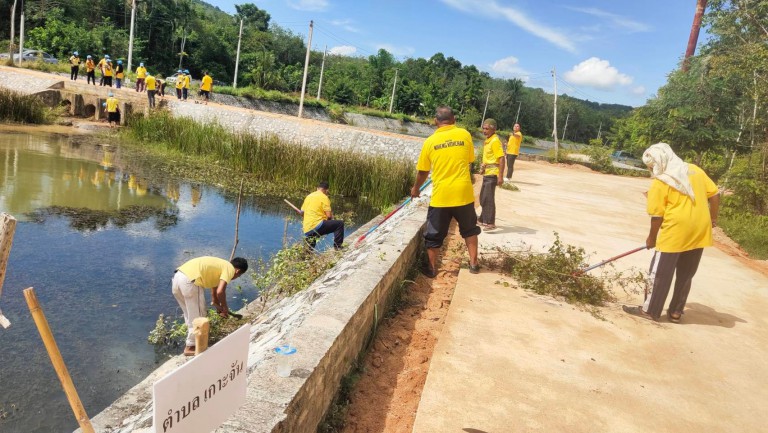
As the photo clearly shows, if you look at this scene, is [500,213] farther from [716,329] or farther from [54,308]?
[54,308]

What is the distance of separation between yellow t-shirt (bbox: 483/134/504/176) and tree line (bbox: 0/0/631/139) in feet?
130

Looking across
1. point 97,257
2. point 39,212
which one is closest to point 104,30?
point 39,212

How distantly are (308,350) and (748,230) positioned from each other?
10030 millimetres

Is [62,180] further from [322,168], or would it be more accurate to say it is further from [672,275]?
[672,275]

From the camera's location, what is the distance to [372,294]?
3.55m

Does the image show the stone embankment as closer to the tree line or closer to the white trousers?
the white trousers

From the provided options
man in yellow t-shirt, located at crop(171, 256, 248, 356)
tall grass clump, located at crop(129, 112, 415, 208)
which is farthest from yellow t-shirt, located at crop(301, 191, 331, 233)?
tall grass clump, located at crop(129, 112, 415, 208)

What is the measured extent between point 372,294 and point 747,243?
8465 millimetres

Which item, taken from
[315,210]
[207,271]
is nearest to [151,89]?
[315,210]

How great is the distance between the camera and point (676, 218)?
407 centimetres

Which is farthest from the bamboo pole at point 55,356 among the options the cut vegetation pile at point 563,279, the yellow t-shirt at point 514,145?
the yellow t-shirt at point 514,145

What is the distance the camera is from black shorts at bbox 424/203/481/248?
4770 mm

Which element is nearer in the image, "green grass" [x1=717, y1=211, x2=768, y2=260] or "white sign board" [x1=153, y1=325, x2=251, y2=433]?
"white sign board" [x1=153, y1=325, x2=251, y2=433]

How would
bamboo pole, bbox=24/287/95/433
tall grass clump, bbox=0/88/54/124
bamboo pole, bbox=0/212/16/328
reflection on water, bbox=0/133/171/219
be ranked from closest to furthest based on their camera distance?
1. bamboo pole, bbox=24/287/95/433
2. bamboo pole, bbox=0/212/16/328
3. reflection on water, bbox=0/133/171/219
4. tall grass clump, bbox=0/88/54/124
